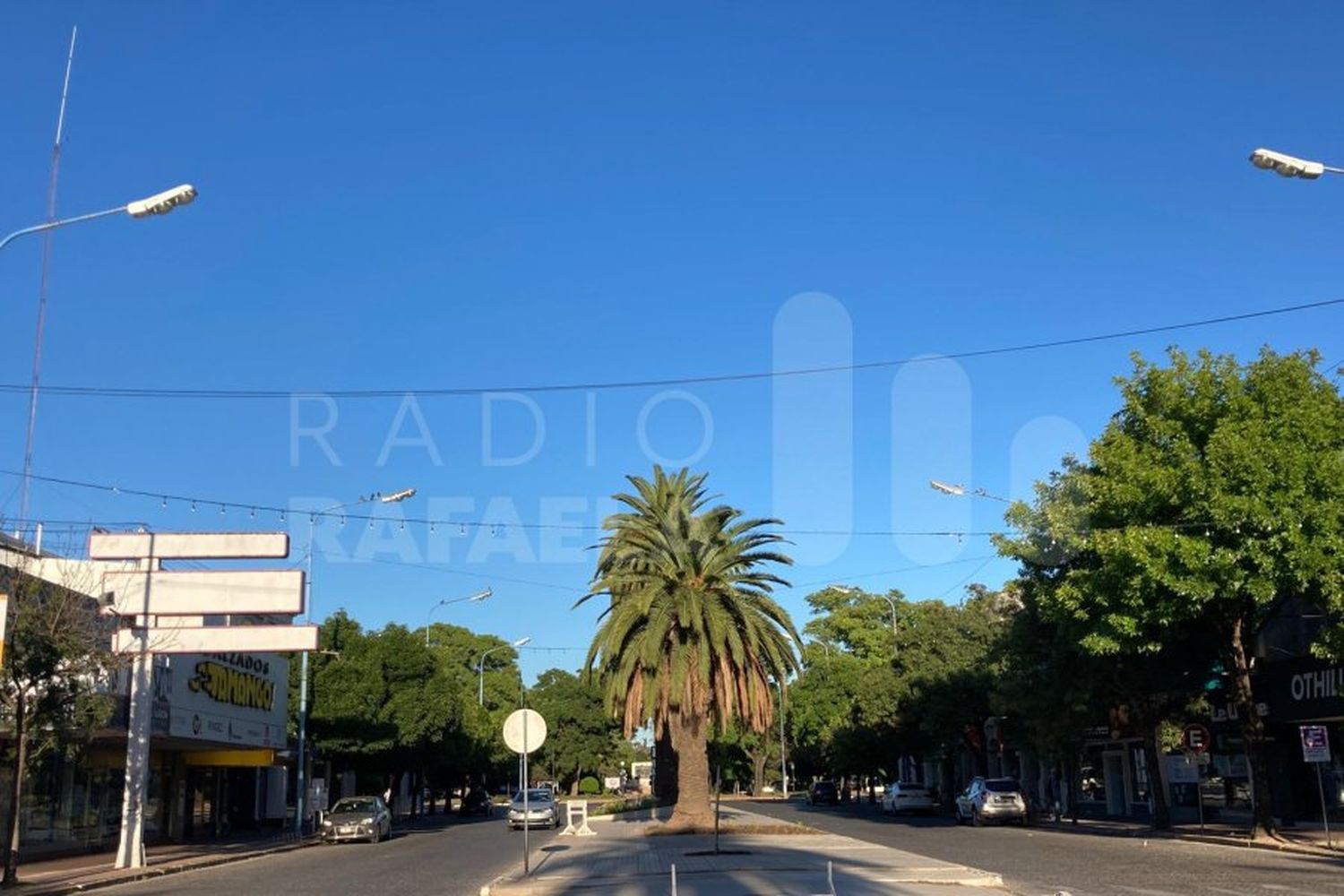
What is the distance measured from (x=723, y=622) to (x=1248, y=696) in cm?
1397

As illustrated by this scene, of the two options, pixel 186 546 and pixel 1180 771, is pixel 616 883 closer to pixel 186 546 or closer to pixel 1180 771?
pixel 186 546

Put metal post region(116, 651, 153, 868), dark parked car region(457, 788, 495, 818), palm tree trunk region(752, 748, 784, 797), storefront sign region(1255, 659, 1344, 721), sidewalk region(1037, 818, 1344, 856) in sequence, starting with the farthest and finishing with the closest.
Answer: palm tree trunk region(752, 748, 784, 797) < dark parked car region(457, 788, 495, 818) < storefront sign region(1255, 659, 1344, 721) < metal post region(116, 651, 153, 868) < sidewalk region(1037, 818, 1344, 856)

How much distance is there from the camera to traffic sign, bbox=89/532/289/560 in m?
32.2

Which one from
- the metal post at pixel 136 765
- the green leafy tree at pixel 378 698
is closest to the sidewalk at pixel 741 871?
the metal post at pixel 136 765

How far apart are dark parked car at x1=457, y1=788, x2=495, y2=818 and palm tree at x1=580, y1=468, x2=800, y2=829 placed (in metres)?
48.2

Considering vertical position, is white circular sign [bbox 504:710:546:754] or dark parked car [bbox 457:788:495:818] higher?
white circular sign [bbox 504:710:546:754]

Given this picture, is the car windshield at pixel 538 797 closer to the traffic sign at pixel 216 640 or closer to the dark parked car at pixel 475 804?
the traffic sign at pixel 216 640

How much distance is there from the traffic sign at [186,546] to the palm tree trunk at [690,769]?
12.8 meters

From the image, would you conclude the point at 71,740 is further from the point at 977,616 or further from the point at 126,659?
the point at 977,616

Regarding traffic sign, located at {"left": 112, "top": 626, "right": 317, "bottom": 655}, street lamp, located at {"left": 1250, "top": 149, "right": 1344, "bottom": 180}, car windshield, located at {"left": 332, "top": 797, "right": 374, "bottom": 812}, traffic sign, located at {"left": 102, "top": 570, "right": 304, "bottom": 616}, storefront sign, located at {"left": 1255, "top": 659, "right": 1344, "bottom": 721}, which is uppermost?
street lamp, located at {"left": 1250, "top": 149, "right": 1344, "bottom": 180}

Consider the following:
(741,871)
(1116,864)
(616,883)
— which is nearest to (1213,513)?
(1116,864)

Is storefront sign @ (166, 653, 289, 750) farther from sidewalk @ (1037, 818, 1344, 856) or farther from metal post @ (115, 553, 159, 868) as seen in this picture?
sidewalk @ (1037, 818, 1344, 856)

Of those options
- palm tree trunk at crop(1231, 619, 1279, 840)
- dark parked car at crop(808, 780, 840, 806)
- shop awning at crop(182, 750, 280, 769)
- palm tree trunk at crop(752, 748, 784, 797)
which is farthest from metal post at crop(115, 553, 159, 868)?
palm tree trunk at crop(752, 748, 784, 797)

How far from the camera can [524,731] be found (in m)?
24.0
